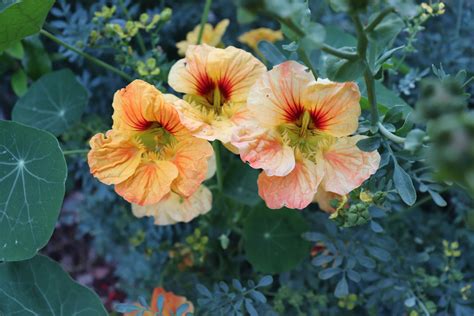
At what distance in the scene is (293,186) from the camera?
2.64 feet

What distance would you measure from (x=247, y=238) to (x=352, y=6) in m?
0.66

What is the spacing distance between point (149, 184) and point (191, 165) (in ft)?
0.21

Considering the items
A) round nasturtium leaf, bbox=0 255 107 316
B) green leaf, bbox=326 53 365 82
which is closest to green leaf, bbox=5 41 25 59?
round nasturtium leaf, bbox=0 255 107 316

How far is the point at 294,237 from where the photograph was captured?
1.15m

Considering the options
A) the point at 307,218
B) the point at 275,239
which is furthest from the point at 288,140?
the point at 307,218

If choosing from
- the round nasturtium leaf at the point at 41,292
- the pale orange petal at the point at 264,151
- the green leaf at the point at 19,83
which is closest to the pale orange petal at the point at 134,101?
the pale orange petal at the point at 264,151

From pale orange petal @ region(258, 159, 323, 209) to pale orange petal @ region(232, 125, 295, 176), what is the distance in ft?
0.09

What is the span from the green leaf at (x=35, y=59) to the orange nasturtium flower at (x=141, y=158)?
581 millimetres

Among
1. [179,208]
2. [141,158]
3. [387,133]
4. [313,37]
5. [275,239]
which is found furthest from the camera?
[275,239]

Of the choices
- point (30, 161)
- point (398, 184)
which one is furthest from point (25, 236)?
point (398, 184)

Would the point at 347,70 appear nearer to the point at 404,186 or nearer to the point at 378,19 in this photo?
the point at 378,19

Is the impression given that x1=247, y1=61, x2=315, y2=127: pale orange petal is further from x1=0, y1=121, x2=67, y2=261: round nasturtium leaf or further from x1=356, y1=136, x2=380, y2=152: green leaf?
x1=0, y1=121, x2=67, y2=261: round nasturtium leaf

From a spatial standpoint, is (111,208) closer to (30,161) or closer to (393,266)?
(30,161)

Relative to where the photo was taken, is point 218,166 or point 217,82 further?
point 218,166
